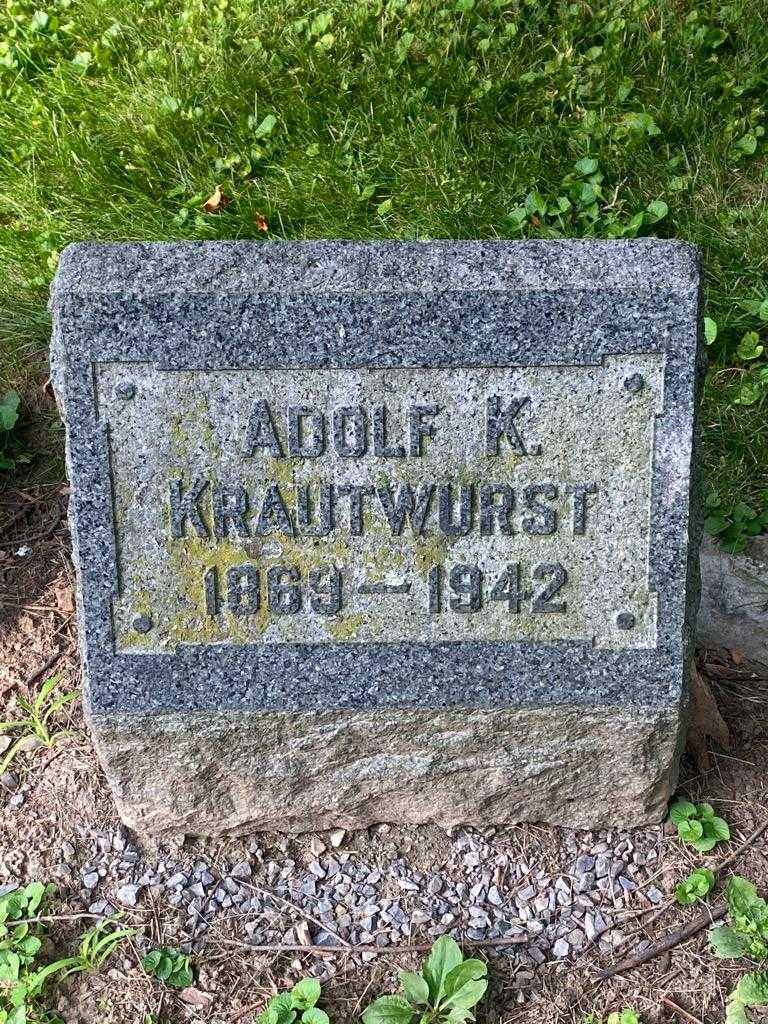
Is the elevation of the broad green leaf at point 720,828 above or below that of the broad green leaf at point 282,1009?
above

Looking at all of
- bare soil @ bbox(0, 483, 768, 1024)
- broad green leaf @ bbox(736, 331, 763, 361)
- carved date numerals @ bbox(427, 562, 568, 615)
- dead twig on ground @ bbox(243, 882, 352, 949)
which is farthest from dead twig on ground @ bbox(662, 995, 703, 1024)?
broad green leaf @ bbox(736, 331, 763, 361)

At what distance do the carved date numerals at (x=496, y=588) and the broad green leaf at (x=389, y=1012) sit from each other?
0.72m

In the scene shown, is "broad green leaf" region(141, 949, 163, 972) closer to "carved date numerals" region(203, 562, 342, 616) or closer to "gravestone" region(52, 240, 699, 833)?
"gravestone" region(52, 240, 699, 833)

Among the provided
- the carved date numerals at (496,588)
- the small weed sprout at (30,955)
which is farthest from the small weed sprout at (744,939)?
the small weed sprout at (30,955)

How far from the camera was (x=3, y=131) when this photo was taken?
3881 millimetres

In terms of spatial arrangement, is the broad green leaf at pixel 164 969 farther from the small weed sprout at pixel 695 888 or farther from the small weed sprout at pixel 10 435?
the small weed sprout at pixel 10 435

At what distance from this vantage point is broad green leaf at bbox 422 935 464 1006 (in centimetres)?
218

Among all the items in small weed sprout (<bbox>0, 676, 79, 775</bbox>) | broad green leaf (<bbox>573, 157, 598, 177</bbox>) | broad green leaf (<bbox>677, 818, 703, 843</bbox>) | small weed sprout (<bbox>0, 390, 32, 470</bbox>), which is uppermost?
broad green leaf (<bbox>573, 157, 598, 177</bbox>)

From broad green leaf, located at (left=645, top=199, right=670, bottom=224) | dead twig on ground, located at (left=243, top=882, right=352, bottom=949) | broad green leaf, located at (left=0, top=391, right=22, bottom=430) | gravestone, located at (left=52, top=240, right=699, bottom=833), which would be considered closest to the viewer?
gravestone, located at (left=52, top=240, right=699, bottom=833)

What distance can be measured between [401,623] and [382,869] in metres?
0.57

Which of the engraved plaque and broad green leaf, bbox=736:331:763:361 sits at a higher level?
broad green leaf, bbox=736:331:763:361

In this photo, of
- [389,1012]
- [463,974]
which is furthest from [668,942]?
[389,1012]

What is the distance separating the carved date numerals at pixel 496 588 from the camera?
2.26m

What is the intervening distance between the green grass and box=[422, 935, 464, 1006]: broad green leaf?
1.84 metres
